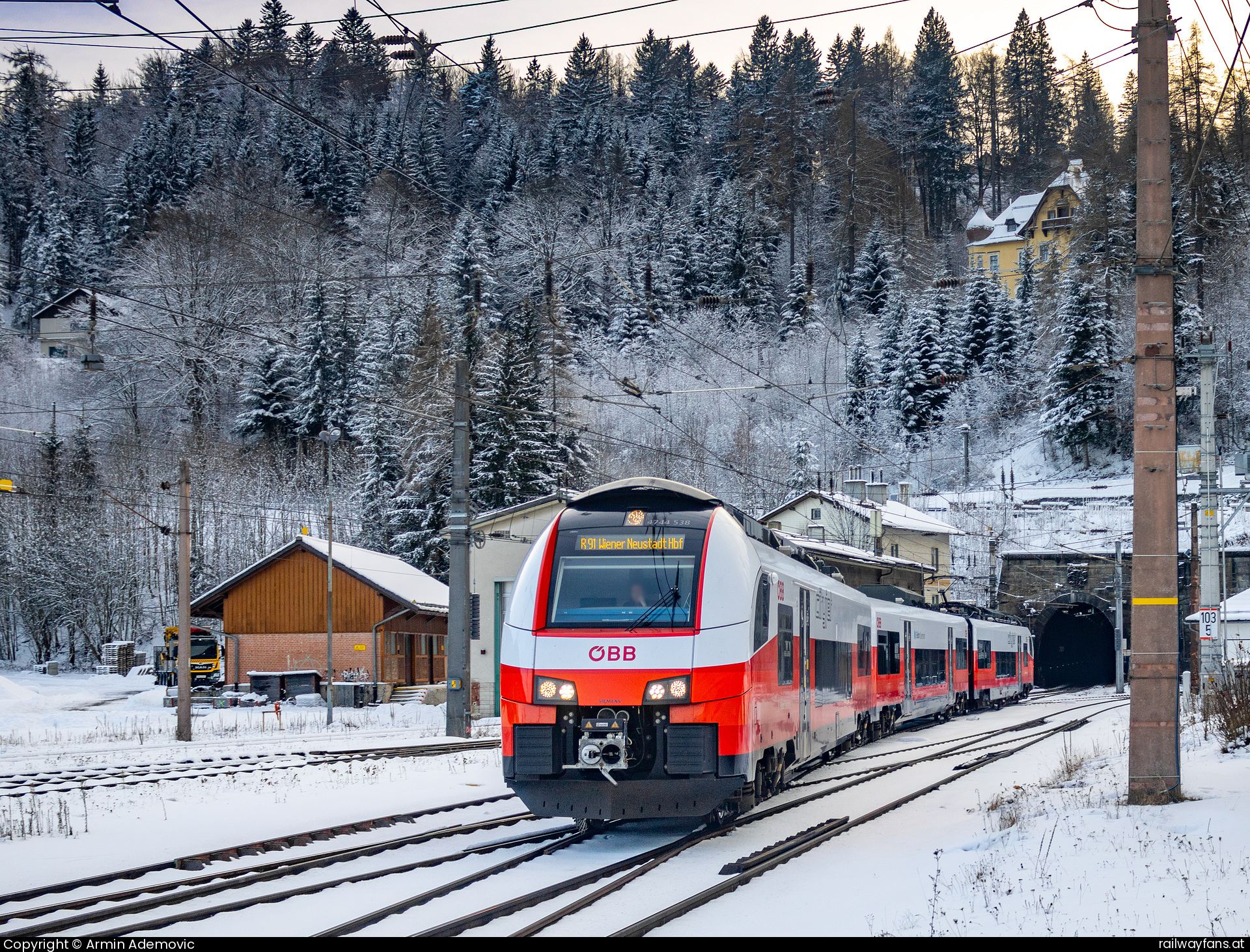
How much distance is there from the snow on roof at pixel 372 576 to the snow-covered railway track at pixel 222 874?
32079 millimetres

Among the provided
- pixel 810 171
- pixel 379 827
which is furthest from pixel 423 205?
pixel 379 827

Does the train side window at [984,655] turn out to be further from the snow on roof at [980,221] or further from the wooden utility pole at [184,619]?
the snow on roof at [980,221]

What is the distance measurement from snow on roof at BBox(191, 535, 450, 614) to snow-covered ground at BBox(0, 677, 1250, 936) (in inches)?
1021

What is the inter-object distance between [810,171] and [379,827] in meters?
112

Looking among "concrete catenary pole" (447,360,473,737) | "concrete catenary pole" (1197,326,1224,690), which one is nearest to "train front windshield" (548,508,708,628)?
"concrete catenary pole" (447,360,473,737)

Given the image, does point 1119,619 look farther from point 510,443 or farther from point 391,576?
point 391,576

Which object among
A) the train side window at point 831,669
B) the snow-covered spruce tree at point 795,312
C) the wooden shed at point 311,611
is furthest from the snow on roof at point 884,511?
the train side window at point 831,669

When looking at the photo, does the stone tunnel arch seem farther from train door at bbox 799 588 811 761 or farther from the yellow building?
train door at bbox 799 588 811 761

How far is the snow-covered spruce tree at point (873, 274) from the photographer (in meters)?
106

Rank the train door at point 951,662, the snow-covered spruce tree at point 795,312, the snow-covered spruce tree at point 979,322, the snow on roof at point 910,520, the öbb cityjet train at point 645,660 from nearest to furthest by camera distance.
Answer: the öbb cityjet train at point 645,660, the train door at point 951,662, the snow on roof at point 910,520, the snow-covered spruce tree at point 979,322, the snow-covered spruce tree at point 795,312

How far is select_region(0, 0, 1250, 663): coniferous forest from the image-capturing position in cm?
6744

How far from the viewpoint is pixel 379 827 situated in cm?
1371

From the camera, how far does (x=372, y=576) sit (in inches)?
1813

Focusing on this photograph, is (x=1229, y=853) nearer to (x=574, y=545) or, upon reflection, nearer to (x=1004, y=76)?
(x=574, y=545)
